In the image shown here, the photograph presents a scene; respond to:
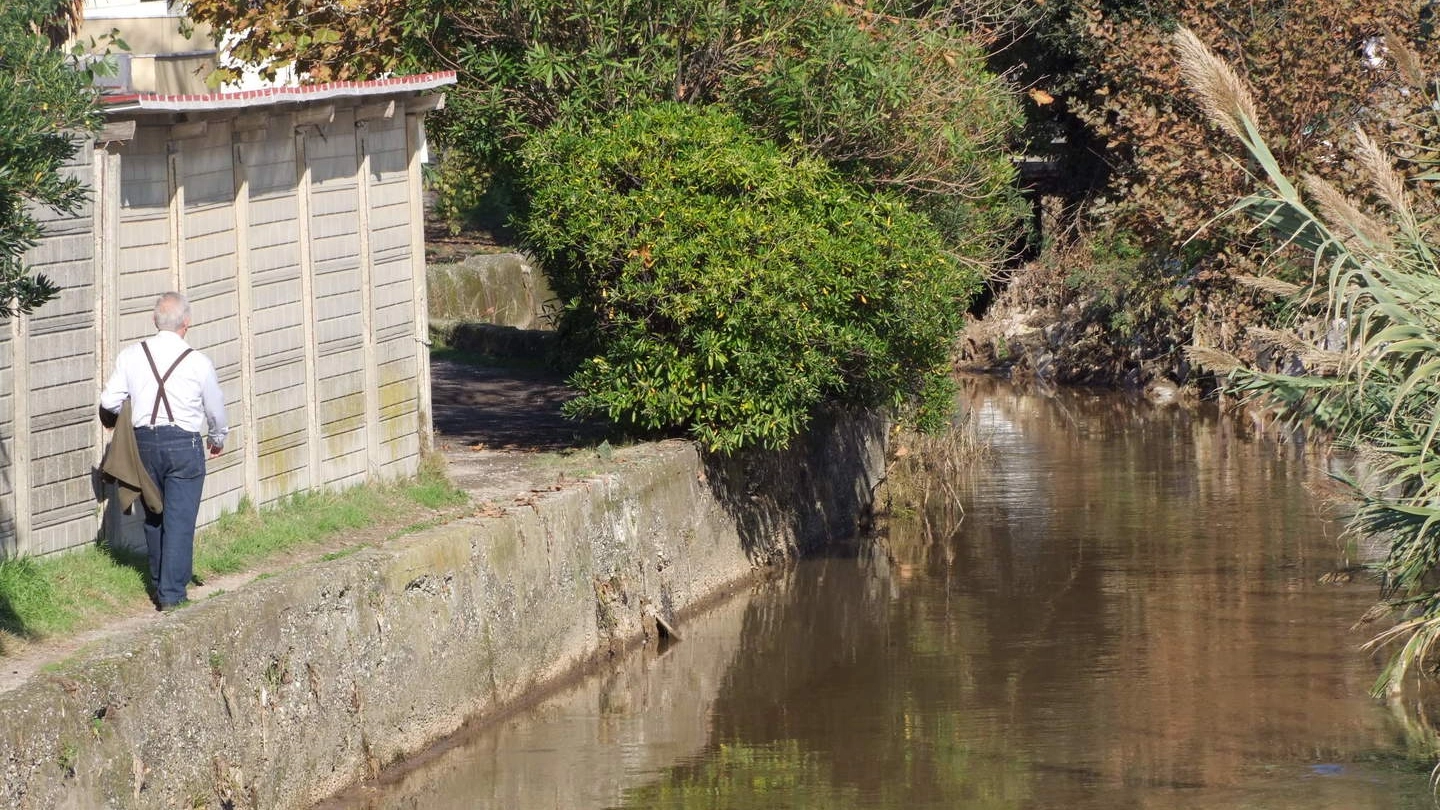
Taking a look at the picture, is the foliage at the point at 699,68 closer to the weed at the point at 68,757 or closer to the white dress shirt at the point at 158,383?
the white dress shirt at the point at 158,383

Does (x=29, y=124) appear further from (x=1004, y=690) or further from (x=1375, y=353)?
(x=1004, y=690)

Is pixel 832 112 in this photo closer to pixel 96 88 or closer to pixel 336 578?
pixel 336 578

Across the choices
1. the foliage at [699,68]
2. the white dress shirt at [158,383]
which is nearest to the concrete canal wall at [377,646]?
the white dress shirt at [158,383]

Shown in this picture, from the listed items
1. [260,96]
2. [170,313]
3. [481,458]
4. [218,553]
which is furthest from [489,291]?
[170,313]

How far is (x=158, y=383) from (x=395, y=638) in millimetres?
1889

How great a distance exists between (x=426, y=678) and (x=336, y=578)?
39.8 inches

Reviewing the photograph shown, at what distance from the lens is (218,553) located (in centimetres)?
997

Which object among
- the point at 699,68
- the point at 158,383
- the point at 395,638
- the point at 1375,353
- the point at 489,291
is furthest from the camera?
the point at 489,291

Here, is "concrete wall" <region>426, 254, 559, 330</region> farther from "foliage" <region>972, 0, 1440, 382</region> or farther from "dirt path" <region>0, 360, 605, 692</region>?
"foliage" <region>972, 0, 1440, 382</region>

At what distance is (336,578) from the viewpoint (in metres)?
9.49

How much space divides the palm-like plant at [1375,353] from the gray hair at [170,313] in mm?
4727

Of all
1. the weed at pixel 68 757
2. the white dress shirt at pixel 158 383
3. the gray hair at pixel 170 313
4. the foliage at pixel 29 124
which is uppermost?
the foliage at pixel 29 124

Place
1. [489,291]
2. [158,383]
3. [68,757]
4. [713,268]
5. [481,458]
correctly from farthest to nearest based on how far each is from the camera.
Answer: [489,291], [481,458], [713,268], [158,383], [68,757]

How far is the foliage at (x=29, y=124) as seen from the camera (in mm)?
6969
